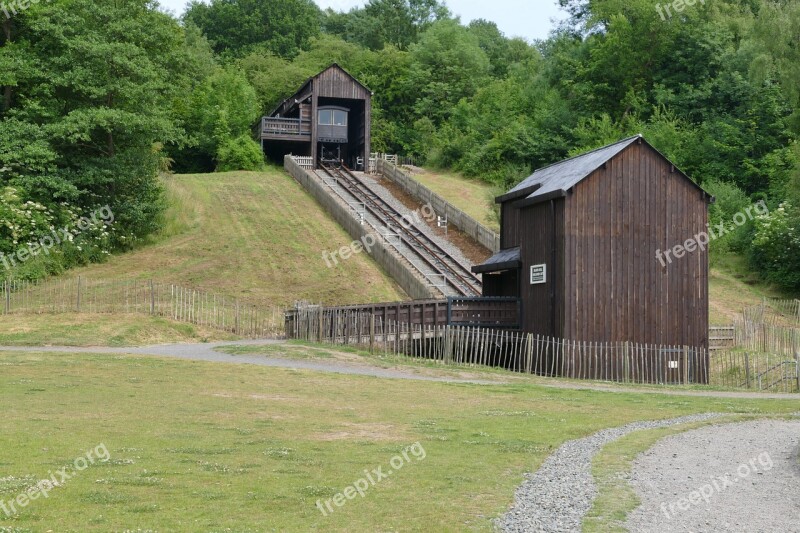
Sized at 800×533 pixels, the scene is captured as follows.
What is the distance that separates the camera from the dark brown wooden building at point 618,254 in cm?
3189

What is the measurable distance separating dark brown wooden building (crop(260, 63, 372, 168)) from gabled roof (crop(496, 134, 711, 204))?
3743 centimetres

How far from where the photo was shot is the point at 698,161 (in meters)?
66.3

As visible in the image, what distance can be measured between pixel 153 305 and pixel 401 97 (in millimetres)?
59874

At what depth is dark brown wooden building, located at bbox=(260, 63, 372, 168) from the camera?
73812mm

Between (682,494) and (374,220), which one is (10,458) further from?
(374,220)

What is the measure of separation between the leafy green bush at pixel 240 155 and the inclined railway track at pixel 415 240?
7.70m

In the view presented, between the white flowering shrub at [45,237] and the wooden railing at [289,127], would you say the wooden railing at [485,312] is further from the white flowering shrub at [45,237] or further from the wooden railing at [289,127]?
the wooden railing at [289,127]

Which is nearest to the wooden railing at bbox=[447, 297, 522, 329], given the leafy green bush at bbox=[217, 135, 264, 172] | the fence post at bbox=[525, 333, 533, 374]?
the fence post at bbox=[525, 333, 533, 374]

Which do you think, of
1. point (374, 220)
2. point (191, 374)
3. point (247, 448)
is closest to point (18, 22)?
point (374, 220)

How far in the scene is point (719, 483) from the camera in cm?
1347

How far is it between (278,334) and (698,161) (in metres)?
41.1

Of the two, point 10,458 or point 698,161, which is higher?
point 698,161

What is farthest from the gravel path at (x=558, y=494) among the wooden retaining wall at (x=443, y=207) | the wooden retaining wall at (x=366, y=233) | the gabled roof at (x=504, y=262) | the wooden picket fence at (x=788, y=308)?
the wooden retaining wall at (x=443, y=207)

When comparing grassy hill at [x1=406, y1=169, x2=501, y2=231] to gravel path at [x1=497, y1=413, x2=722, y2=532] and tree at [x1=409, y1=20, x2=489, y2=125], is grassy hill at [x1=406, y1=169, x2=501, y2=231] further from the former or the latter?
gravel path at [x1=497, y1=413, x2=722, y2=532]
